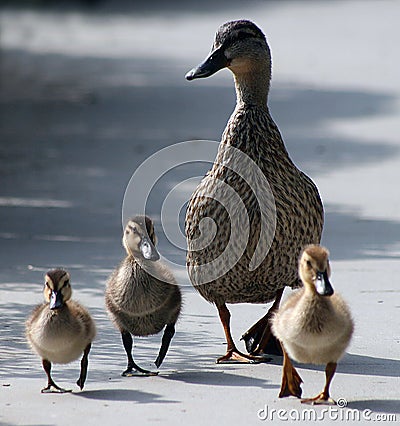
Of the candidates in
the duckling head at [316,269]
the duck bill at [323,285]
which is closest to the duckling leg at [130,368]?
the duckling head at [316,269]

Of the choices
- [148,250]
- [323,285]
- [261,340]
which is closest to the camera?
[323,285]

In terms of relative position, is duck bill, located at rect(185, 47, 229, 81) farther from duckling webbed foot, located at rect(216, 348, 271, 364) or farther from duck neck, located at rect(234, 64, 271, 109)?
duckling webbed foot, located at rect(216, 348, 271, 364)

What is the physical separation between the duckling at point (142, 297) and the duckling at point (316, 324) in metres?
0.86

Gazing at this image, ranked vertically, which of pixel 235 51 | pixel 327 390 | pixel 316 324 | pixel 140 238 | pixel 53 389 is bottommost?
pixel 53 389

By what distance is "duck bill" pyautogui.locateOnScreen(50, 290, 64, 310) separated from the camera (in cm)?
595

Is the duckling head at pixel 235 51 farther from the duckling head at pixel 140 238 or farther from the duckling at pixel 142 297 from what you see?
the duckling at pixel 142 297

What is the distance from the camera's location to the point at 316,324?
5.64 m

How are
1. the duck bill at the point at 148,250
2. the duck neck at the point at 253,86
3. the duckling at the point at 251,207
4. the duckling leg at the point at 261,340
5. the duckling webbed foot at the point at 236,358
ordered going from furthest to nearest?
the duck neck at the point at 253,86 → the duckling leg at the point at 261,340 → the duckling webbed foot at the point at 236,358 → the duckling at the point at 251,207 → the duck bill at the point at 148,250

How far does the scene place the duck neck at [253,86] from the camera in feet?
22.8

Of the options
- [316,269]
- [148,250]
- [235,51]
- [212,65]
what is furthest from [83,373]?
[235,51]

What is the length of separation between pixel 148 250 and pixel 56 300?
61cm

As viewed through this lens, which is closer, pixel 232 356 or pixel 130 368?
pixel 130 368

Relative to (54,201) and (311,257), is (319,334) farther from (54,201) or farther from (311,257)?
(54,201)

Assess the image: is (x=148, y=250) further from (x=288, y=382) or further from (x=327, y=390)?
(x=327, y=390)
